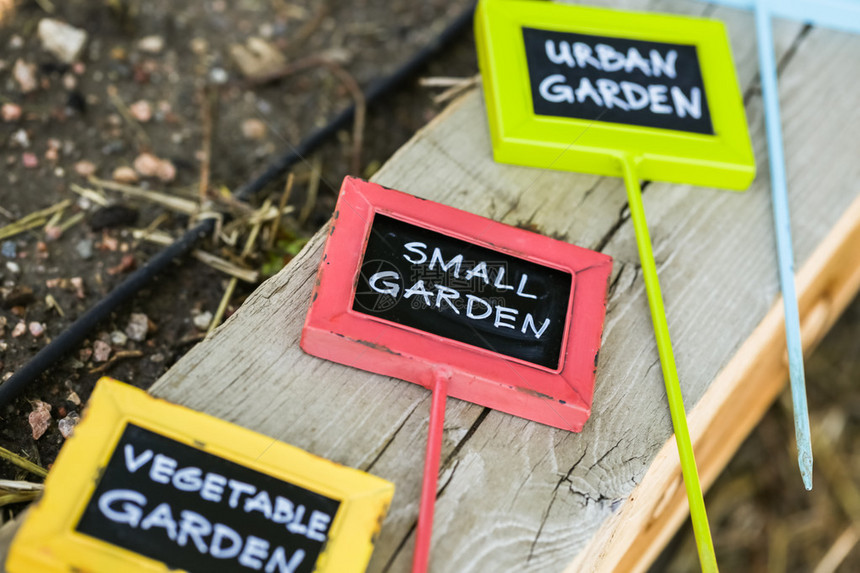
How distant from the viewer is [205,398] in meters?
0.98

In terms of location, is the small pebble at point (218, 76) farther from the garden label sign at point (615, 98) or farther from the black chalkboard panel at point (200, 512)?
the black chalkboard panel at point (200, 512)

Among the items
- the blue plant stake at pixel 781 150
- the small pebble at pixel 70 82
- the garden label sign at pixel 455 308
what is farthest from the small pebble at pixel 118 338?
the blue plant stake at pixel 781 150

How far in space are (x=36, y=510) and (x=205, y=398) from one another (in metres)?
0.24

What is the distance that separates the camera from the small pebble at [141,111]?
5.23ft

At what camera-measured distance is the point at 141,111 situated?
160 centimetres

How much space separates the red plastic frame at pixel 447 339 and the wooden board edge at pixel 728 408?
0.63 feet

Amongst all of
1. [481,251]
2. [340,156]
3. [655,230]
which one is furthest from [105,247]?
[655,230]

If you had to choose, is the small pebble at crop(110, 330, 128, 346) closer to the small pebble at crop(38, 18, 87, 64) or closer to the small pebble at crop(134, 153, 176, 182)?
the small pebble at crop(134, 153, 176, 182)

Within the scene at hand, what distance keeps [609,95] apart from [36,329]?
1.14 meters

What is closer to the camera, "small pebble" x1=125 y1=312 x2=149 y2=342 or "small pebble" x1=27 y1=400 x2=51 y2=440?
"small pebble" x1=27 y1=400 x2=51 y2=440

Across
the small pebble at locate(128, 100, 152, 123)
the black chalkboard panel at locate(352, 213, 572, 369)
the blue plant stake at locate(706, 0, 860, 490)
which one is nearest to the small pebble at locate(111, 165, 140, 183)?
the small pebble at locate(128, 100, 152, 123)

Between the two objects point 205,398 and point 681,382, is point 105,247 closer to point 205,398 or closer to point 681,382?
point 205,398

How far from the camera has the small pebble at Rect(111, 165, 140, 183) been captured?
1503mm

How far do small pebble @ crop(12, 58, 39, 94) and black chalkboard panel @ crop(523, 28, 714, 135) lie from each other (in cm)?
111
